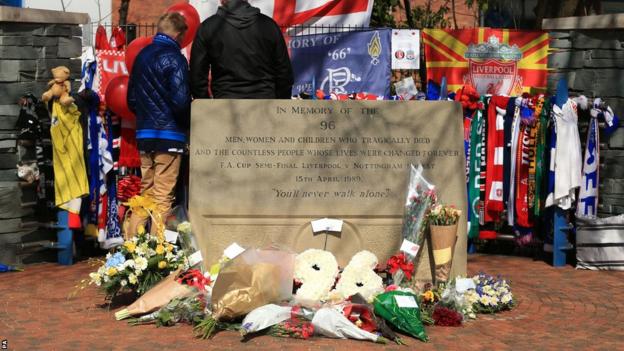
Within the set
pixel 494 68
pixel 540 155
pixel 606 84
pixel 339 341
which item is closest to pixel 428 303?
pixel 339 341

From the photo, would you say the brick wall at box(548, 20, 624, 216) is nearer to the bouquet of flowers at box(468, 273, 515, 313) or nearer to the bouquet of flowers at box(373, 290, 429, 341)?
the bouquet of flowers at box(468, 273, 515, 313)

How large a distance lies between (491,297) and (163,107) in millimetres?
3002

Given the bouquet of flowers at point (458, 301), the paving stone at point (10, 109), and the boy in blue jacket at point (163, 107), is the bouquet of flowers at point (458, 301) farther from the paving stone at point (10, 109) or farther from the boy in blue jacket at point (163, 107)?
the paving stone at point (10, 109)

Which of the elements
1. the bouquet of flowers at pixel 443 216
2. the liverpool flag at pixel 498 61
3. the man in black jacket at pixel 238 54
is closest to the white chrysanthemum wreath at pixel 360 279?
the bouquet of flowers at pixel 443 216

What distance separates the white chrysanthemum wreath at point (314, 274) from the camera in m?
7.57

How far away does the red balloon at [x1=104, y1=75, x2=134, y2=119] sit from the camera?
32.6 ft

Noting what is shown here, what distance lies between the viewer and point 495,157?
416 inches

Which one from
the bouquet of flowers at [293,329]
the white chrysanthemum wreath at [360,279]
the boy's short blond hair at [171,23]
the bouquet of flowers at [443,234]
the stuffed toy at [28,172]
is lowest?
the bouquet of flowers at [293,329]

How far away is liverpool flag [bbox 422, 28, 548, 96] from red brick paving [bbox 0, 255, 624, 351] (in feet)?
8.12

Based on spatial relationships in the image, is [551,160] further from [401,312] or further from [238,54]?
[401,312]

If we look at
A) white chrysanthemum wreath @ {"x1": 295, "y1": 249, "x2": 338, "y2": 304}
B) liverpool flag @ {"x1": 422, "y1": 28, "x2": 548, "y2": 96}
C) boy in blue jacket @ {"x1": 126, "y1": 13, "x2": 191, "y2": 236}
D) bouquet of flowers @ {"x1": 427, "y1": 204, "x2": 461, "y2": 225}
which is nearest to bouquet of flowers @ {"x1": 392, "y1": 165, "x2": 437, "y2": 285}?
bouquet of flowers @ {"x1": 427, "y1": 204, "x2": 461, "y2": 225}

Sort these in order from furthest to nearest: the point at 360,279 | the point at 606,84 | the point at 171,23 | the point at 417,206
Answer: the point at 606,84 < the point at 171,23 < the point at 417,206 < the point at 360,279

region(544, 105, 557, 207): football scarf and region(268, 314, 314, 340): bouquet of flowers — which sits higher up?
region(544, 105, 557, 207): football scarf

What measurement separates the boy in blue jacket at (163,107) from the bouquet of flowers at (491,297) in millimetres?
2514
